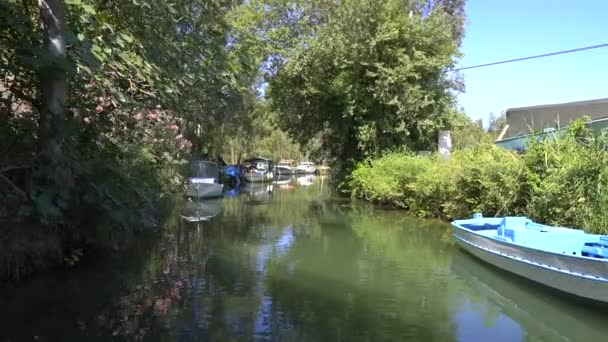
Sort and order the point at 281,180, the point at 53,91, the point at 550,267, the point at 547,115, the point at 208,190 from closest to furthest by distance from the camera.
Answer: the point at 53,91 → the point at 550,267 → the point at 547,115 → the point at 208,190 → the point at 281,180

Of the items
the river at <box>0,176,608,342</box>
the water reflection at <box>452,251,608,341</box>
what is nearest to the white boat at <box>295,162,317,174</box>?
the river at <box>0,176,608,342</box>

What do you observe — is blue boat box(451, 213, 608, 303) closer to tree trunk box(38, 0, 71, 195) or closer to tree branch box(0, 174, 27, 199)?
tree trunk box(38, 0, 71, 195)

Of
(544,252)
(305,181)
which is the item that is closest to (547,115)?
(544,252)

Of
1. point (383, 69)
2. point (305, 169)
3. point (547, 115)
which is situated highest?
point (383, 69)

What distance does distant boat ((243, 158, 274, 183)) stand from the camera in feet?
190

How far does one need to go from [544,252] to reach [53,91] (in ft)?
28.8

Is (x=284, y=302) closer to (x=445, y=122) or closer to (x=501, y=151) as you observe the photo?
(x=501, y=151)

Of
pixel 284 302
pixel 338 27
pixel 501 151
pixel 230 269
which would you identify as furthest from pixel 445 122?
pixel 284 302

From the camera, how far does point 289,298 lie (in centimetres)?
991

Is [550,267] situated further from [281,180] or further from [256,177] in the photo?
[281,180]

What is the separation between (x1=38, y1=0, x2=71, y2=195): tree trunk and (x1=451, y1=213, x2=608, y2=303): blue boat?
322 inches

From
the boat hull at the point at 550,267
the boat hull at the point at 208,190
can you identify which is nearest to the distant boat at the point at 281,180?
the boat hull at the point at 208,190

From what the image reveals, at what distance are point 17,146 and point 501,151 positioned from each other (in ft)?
42.1

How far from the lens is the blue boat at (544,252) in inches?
352
